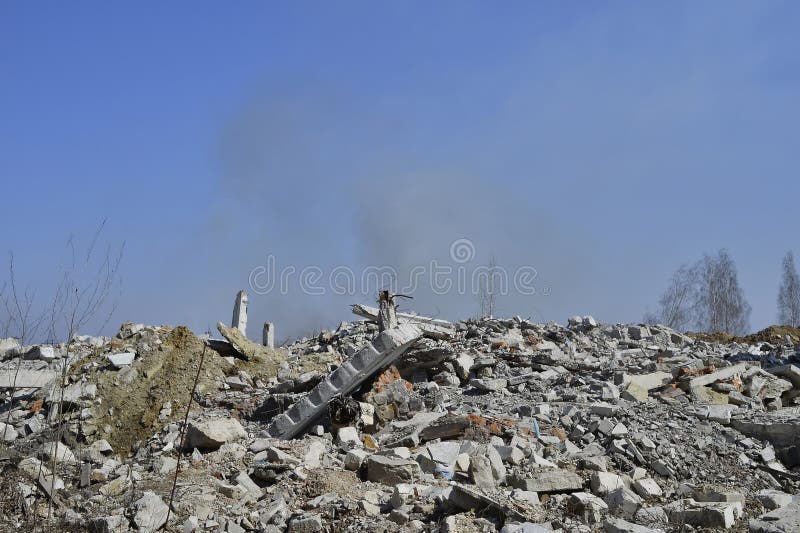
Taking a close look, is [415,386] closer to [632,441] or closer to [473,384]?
[473,384]

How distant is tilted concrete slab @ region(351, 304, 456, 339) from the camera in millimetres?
11000

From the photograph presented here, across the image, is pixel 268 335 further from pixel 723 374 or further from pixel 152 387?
pixel 723 374

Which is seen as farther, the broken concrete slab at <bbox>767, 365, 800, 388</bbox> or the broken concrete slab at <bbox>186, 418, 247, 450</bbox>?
the broken concrete slab at <bbox>767, 365, 800, 388</bbox>

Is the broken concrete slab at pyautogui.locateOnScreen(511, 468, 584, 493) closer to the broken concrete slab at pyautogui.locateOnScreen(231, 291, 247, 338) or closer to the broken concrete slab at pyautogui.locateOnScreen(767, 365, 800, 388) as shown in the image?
the broken concrete slab at pyautogui.locateOnScreen(767, 365, 800, 388)

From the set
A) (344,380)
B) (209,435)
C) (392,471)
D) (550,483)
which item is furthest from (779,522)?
(209,435)

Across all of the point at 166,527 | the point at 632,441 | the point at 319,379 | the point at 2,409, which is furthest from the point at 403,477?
the point at 2,409

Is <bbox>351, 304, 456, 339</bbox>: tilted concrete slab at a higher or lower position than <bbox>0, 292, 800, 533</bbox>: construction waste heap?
higher

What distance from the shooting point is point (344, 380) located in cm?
805

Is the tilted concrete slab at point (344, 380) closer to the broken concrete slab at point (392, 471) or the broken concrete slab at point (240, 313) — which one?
the broken concrete slab at point (392, 471)

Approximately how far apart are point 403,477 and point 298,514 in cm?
100

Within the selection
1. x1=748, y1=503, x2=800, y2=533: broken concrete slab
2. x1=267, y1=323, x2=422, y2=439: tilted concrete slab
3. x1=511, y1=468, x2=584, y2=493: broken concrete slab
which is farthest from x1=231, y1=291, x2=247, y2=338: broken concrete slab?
x1=748, y1=503, x2=800, y2=533: broken concrete slab

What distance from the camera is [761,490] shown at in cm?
643

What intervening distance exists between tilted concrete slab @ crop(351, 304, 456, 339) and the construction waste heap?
4cm

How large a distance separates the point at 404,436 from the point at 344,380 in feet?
4.04
